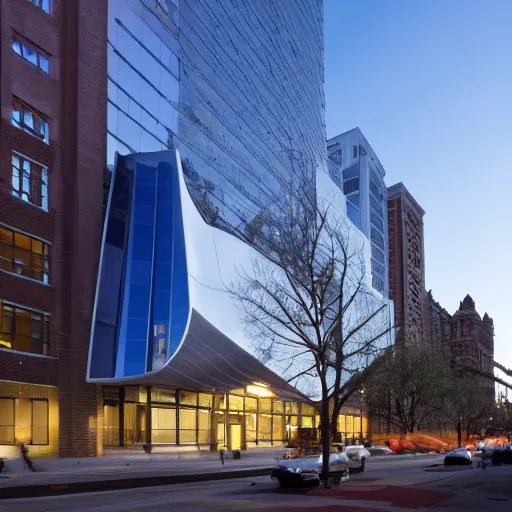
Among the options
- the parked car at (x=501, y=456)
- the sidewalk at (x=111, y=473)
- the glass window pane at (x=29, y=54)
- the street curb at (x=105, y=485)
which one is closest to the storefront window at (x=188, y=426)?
the sidewalk at (x=111, y=473)

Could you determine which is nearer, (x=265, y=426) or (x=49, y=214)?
(x=49, y=214)

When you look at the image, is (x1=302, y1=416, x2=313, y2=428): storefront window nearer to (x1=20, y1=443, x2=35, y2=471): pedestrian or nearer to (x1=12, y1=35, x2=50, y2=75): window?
(x1=20, y1=443, x2=35, y2=471): pedestrian

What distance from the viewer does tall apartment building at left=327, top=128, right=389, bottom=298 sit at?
4857 inches

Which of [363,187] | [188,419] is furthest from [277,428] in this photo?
[363,187]

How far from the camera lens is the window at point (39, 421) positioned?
3972 cm

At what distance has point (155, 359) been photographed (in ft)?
144

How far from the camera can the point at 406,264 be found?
143375 millimetres

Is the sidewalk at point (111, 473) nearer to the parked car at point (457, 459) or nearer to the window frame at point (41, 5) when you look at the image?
the parked car at point (457, 459)

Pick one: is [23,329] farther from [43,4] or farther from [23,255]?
[43,4]

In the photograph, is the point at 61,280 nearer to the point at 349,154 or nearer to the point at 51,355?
the point at 51,355

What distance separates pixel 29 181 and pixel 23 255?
3850mm

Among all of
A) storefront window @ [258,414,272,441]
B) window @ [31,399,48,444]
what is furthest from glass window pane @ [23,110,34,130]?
storefront window @ [258,414,272,441]

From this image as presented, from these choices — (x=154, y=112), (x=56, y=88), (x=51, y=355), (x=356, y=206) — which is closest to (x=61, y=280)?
(x=51, y=355)

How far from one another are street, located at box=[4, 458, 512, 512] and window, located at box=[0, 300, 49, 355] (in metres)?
12.7
